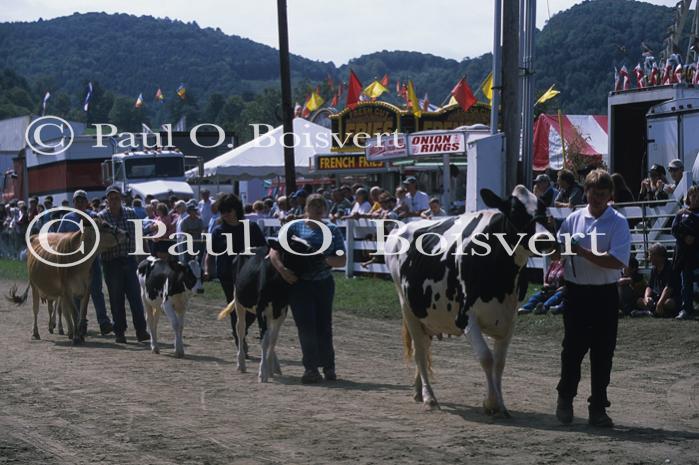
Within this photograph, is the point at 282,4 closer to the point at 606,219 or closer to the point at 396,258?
the point at 396,258

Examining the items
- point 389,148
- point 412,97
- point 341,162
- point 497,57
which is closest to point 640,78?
point 497,57

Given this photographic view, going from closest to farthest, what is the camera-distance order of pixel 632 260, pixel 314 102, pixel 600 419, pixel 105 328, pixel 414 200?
pixel 600 419, pixel 632 260, pixel 105 328, pixel 414 200, pixel 314 102

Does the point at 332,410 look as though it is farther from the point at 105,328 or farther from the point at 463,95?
the point at 463,95

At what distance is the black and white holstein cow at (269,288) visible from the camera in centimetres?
1126

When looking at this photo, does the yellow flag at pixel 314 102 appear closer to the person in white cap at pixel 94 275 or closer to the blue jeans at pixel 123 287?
the person in white cap at pixel 94 275

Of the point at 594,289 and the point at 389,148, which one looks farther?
the point at 389,148

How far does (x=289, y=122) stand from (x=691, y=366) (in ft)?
52.2

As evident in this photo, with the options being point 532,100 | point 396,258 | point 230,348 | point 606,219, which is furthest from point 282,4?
point 606,219

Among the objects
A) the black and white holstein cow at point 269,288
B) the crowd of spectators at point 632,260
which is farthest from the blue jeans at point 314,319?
the crowd of spectators at point 632,260

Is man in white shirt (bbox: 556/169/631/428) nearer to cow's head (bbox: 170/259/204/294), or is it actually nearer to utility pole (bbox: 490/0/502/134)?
cow's head (bbox: 170/259/204/294)

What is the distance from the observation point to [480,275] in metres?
8.88

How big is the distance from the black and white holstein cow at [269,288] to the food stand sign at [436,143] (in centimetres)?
1254

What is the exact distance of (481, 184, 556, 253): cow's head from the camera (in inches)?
335

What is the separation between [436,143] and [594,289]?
54.1 feet
